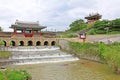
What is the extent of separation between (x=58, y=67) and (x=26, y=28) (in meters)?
27.5

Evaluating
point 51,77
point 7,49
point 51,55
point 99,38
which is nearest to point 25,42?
point 7,49

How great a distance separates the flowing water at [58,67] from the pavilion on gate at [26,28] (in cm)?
1162

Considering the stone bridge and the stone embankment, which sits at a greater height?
the stone bridge

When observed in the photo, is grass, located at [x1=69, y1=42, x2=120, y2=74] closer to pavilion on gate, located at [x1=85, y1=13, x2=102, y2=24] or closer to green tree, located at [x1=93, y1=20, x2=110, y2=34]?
green tree, located at [x1=93, y1=20, x2=110, y2=34]

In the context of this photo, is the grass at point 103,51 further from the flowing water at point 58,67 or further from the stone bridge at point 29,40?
the stone bridge at point 29,40

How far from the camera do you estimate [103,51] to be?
29.9m

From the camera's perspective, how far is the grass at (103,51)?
21.6 meters

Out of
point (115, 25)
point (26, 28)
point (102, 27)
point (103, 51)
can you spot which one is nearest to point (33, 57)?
point (103, 51)

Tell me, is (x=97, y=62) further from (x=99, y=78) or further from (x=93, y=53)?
(x=99, y=78)

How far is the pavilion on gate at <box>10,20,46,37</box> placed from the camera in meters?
51.4

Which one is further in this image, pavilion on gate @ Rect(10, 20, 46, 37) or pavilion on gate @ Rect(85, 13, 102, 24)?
pavilion on gate @ Rect(85, 13, 102, 24)

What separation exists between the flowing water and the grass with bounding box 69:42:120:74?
3.60 feet

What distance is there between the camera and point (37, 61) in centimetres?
3131

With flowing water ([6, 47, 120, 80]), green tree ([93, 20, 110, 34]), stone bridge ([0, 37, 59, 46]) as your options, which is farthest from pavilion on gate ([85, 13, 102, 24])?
flowing water ([6, 47, 120, 80])
